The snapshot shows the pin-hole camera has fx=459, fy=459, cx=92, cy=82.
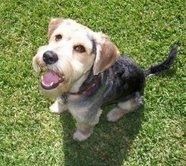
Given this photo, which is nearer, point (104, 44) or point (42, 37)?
point (104, 44)

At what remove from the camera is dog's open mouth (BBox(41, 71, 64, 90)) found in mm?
5539

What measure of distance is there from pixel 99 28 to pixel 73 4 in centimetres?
72

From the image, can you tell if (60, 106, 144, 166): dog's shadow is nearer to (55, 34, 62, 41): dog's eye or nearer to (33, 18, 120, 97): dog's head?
(33, 18, 120, 97): dog's head

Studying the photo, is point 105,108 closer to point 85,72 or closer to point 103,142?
point 103,142

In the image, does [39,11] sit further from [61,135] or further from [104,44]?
[104,44]

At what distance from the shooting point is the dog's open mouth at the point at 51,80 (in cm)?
554

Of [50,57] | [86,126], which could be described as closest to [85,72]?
[50,57]

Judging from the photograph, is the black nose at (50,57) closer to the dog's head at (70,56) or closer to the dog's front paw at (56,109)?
the dog's head at (70,56)

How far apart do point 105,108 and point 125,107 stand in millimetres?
521

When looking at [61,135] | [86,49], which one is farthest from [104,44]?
[61,135]

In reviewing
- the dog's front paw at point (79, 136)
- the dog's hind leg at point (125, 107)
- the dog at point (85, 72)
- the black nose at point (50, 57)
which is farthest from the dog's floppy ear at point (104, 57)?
the dog's front paw at point (79, 136)

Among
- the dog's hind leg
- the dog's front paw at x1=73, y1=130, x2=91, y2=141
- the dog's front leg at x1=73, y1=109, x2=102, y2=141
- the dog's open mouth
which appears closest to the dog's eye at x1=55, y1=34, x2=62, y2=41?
the dog's open mouth

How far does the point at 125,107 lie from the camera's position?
7094mm

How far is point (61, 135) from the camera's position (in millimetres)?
7297
